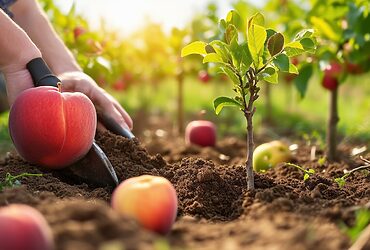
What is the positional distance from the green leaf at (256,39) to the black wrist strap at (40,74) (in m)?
1.09

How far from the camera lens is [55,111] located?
291cm

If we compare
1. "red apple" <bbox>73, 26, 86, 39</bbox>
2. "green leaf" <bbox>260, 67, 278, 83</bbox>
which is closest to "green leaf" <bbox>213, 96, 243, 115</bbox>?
"green leaf" <bbox>260, 67, 278, 83</bbox>

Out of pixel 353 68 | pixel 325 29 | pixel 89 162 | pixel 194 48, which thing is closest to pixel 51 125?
pixel 89 162

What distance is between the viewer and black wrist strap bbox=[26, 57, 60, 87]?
10.2 ft

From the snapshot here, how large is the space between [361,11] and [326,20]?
31cm

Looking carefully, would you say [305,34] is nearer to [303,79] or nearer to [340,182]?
[340,182]

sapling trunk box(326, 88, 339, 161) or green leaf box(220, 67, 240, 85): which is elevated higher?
green leaf box(220, 67, 240, 85)

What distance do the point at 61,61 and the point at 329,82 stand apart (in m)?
2.01

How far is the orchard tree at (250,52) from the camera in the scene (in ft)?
8.59

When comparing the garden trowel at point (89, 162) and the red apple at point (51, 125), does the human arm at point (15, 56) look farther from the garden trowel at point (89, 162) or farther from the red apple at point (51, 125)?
the red apple at point (51, 125)

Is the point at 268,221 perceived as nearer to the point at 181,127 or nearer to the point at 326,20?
A: the point at 326,20

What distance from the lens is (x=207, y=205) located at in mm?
2715

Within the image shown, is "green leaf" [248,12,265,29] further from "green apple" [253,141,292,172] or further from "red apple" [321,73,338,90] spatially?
"red apple" [321,73,338,90]

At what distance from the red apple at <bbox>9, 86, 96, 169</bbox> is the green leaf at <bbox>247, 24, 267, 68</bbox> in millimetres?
923
